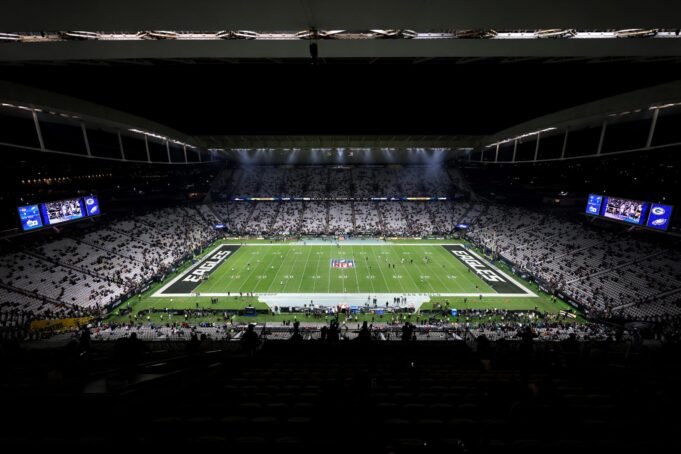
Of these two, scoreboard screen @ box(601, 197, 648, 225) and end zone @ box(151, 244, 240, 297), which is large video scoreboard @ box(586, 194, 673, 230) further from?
end zone @ box(151, 244, 240, 297)

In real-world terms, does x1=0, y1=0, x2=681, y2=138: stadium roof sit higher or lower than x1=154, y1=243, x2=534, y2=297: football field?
higher

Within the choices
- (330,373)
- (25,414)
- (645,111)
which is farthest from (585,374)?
(645,111)

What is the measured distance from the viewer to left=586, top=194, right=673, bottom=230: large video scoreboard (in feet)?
84.7

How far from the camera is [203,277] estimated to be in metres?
32.3

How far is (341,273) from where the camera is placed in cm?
3350

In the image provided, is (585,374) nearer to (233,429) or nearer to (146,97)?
(233,429)

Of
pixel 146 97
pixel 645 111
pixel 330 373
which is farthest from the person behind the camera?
pixel 645 111

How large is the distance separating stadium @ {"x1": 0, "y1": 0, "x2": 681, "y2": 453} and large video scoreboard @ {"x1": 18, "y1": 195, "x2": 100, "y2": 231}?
0.17 m

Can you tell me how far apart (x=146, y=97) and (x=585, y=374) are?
1641cm

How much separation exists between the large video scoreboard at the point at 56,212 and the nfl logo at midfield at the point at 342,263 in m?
26.8

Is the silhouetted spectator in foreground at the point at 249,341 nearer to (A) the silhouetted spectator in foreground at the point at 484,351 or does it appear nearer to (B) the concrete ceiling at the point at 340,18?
(A) the silhouetted spectator in foreground at the point at 484,351

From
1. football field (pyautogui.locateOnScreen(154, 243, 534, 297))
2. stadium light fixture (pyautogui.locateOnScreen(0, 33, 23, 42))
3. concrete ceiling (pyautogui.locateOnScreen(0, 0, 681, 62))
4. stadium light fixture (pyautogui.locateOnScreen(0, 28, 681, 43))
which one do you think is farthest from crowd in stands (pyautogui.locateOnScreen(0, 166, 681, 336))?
concrete ceiling (pyautogui.locateOnScreen(0, 0, 681, 62))

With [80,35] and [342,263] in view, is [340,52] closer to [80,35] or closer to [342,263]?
[80,35]

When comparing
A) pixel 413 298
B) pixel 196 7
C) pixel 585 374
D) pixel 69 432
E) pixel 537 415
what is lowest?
pixel 413 298
